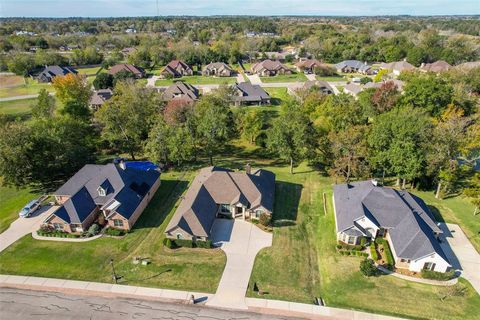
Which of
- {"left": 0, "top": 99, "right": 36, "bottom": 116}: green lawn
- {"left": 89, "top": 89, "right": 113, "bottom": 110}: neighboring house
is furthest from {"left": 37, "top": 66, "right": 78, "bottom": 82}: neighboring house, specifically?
{"left": 89, "top": 89, "right": 113, "bottom": 110}: neighboring house

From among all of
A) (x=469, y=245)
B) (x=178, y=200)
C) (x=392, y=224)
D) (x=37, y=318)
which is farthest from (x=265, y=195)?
(x=37, y=318)

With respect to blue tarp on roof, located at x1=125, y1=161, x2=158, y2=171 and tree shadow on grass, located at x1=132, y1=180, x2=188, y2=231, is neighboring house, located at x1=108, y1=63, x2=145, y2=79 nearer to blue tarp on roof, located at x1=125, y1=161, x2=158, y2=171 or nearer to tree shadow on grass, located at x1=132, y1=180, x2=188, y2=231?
blue tarp on roof, located at x1=125, y1=161, x2=158, y2=171

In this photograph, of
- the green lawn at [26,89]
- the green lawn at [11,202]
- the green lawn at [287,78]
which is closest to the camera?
the green lawn at [11,202]

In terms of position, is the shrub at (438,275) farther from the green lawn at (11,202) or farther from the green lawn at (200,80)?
the green lawn at (200,80)

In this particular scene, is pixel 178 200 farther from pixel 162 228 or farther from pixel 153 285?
pixel 153 285

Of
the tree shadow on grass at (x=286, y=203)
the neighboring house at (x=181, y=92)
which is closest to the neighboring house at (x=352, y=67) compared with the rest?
the neighboring house at (x=181, y=92)

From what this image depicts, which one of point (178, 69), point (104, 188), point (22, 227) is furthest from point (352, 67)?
point (22, 227)
